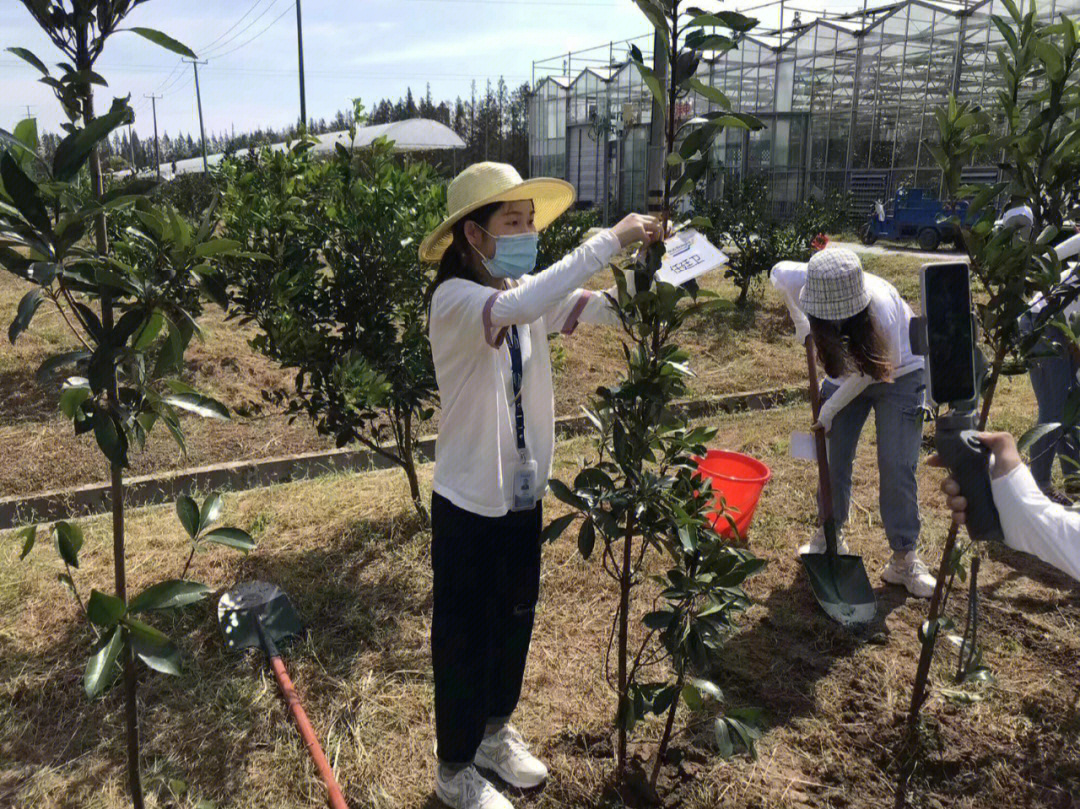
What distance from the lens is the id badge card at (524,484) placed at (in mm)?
2051

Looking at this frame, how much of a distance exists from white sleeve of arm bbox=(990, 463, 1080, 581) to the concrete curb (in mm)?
3004

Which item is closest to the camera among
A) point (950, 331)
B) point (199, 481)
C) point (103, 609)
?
point (103, 609)

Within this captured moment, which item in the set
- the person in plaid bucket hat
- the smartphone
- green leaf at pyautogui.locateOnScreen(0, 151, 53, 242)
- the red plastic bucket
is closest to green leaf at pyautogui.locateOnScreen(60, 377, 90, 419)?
green leaf at pyautogui.locateOnScreen(0, 151, 53, 242)

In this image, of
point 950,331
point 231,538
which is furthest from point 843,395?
point 231,538

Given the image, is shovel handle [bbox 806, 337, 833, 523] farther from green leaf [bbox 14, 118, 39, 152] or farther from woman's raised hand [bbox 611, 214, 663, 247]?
green leaf [bbox 14, 118, 39, 152]

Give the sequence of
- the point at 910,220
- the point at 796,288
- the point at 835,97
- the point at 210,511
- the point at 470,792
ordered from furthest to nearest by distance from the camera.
A: the point at 835,97
the point at 910,220
the point at 796,288
the point at 470,792
the point at 210,511

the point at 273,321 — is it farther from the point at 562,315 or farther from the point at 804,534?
the point at 804,534

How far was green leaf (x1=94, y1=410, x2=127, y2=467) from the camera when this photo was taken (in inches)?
52.5

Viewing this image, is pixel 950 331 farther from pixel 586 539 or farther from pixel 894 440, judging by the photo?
pixel 894 440

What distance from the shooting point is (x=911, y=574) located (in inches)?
127

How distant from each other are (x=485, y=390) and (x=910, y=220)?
59.4ft

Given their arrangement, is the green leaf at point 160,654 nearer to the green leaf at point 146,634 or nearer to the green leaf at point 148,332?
the green leaf at point 146,634

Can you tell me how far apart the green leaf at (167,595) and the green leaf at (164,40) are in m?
0.91

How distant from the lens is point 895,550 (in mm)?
3279
